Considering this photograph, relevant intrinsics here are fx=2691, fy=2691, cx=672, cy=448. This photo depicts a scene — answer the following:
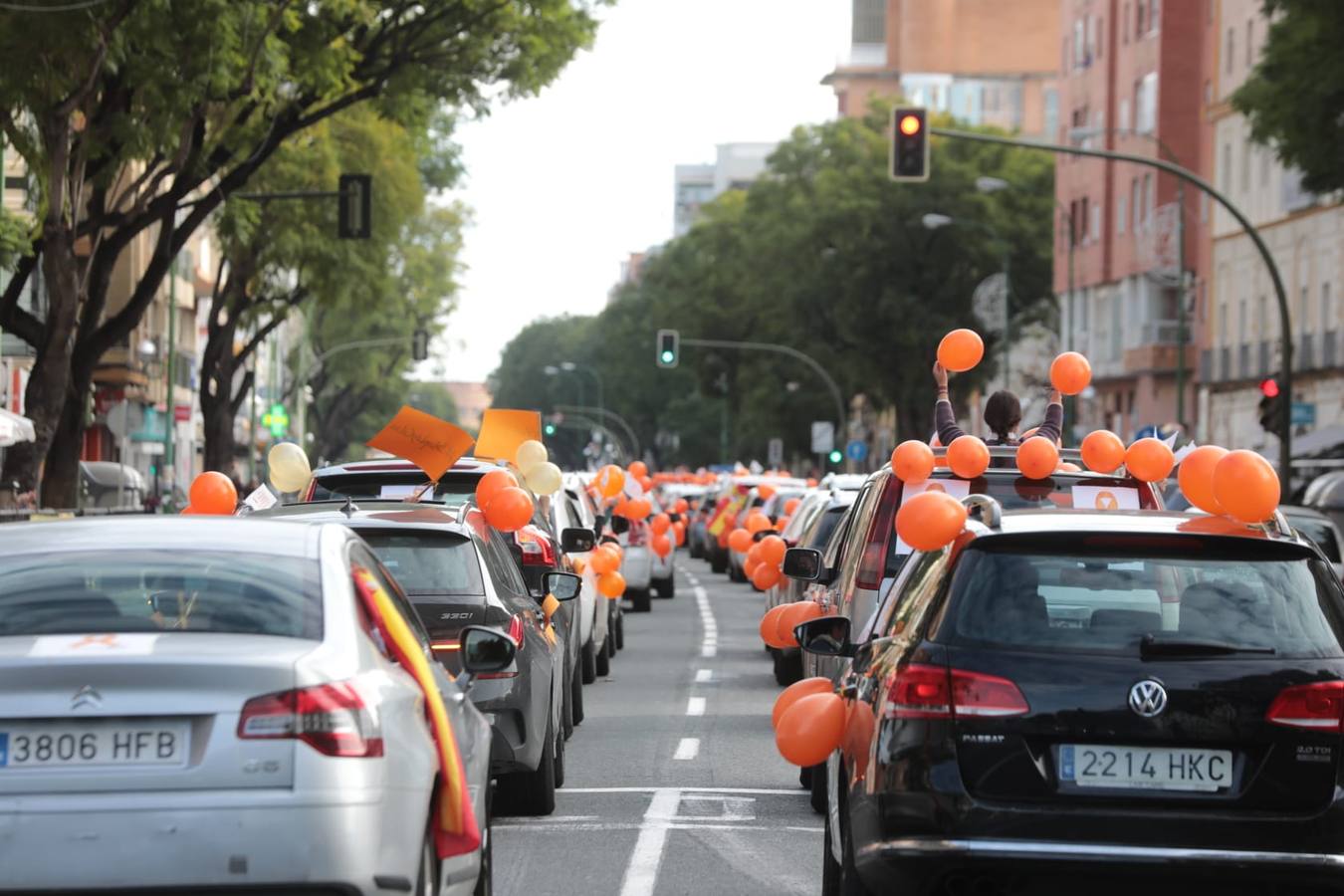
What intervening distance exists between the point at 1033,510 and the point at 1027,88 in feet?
421

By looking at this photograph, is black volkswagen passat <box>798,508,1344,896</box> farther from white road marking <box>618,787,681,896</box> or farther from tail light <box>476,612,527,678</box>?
tail light <box>476,612,527,678</box>

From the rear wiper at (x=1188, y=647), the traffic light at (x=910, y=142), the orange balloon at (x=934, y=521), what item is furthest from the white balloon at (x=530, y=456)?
the traffic light at (x=910, y=142)

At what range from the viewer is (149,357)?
70688 millimetres

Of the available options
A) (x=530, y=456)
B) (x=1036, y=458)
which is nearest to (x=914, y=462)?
(x=1036, y=458)

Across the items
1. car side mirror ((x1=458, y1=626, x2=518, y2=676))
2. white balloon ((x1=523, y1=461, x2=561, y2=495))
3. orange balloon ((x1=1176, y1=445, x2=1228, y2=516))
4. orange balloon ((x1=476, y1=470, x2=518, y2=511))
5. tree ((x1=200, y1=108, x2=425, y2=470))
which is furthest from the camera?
tree ((x1=200, y1=108, x2=425, y2=470))

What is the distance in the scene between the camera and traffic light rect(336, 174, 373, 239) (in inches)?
1446

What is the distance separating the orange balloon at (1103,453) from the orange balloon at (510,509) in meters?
3.14

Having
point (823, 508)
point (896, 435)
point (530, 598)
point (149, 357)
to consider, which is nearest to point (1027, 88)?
point (896, 435)

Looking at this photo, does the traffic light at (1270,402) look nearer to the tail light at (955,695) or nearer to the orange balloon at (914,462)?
the orange balloon at (914,462)

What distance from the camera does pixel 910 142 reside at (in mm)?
31891

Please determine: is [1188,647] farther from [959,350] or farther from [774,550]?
[774,550]

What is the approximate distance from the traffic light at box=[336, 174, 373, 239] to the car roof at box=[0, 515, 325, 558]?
2939 centimetres

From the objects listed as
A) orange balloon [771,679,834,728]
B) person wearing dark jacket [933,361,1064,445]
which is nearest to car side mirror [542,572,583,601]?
person wearing dark jacket [933,361,1064,445]

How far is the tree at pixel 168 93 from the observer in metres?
29.4
